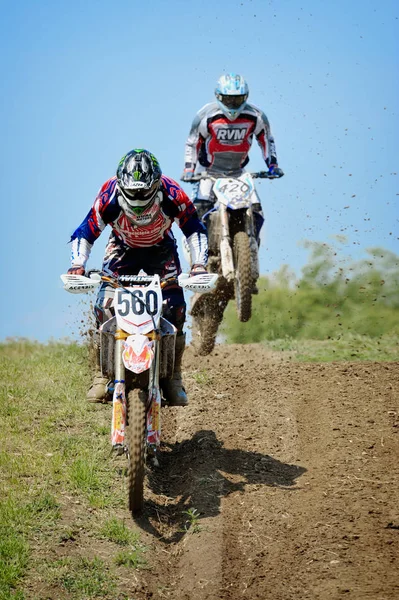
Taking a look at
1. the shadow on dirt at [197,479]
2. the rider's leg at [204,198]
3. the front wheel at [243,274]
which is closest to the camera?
the shadow on dirt at [197,479]

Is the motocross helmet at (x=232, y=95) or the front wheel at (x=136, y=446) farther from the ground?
the motocross helmet at (x=232, y=95)

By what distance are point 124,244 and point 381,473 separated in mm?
2792

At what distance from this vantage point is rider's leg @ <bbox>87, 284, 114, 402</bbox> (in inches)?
283

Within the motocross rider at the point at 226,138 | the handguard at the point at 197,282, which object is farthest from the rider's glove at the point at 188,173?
the handguard at the point at 197,282

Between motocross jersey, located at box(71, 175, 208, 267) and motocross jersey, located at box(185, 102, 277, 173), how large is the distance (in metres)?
4.55

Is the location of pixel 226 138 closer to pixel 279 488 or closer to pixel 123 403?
pixel 279 488

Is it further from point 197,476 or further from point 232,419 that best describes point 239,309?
point 197,476

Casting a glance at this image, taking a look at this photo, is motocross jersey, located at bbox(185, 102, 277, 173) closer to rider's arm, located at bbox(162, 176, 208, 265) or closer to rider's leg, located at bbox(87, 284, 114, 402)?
→ rider's arm, located at bbox(162, 176, 208, 265)

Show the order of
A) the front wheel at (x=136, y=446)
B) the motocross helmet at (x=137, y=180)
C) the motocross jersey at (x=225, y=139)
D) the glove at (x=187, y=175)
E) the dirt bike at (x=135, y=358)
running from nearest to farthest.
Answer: the front wheel at (x=136, y=446) < the dirt bike at (x=135, y=358) < the motocross helmet at (x=137, y=180) < the glove at (x=187, y=175) < the motocross jersey at (x=225, y=139)

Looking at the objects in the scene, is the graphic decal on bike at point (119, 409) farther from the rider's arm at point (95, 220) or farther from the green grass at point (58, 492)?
the rider's arm at point (95, 220)

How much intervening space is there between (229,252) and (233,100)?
80.3 inches

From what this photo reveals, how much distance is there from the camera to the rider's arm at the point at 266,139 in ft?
39.8

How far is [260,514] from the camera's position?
6559 millimetres

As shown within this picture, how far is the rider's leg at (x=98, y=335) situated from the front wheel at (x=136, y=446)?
2.35 ft
